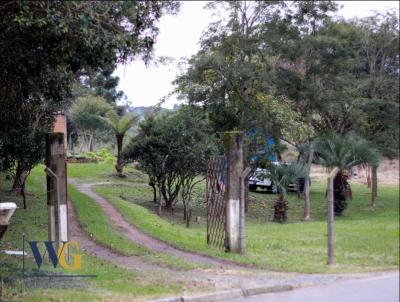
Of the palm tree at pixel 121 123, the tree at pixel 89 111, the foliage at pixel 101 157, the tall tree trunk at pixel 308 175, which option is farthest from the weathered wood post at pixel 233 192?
the tree at pixel 89 111

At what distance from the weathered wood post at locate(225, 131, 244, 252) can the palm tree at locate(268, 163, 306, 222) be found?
1049cm

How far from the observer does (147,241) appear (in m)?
14.3

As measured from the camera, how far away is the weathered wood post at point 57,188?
11.1m

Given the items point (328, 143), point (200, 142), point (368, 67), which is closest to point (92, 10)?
point (328, 143)

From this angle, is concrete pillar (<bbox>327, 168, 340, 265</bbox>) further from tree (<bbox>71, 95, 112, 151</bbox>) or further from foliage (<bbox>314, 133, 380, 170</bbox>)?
tree (<bbox>71, 95, 112, 151</bbox>)

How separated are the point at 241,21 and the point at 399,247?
56.4ft

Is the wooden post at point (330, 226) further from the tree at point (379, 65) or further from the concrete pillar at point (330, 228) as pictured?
the tree at point (379, 65)

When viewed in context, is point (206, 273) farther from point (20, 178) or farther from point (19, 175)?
point (20, 178)

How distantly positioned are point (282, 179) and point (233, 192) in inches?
433

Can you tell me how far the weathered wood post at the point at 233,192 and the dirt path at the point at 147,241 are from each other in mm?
712

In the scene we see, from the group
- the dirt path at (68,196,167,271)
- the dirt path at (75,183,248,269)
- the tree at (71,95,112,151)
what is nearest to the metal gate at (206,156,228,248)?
the dirt path at (75,183,248,269)

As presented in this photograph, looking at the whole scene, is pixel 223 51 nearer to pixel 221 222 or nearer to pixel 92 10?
pixel 221 222

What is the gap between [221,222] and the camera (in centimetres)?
1266

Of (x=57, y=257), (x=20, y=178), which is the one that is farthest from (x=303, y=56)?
(x=57, y=257)
